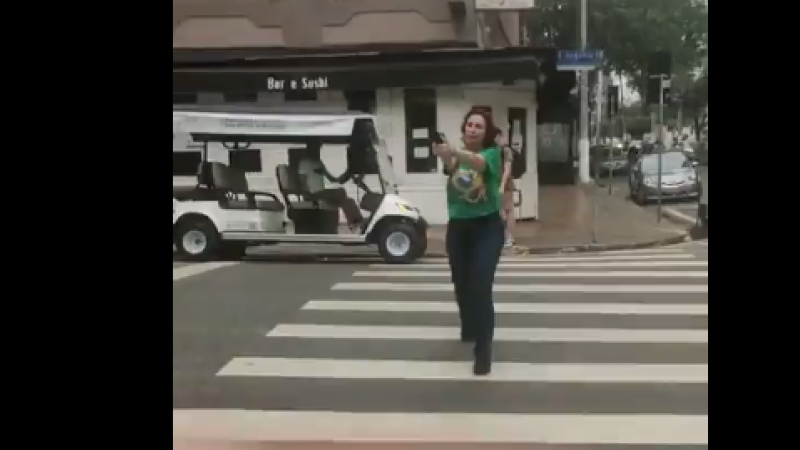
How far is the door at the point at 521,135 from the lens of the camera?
18.2 metres

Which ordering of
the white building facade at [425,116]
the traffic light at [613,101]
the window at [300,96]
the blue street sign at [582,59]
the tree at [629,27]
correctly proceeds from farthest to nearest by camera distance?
1. the tree at [629,27]
2. the traffic light at [613,101]
3. the window at [300,96]
4. the white building facade at [425,116]
5. the blue street sign at [582,59]

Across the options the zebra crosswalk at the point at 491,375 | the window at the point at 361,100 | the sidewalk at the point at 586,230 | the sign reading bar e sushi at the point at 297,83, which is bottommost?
the zebra crosswalk at the point at 491,375

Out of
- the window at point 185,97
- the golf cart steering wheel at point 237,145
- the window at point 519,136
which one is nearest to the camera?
the golf cart steering wheel at point 237,145

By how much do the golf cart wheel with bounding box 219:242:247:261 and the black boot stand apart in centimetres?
784

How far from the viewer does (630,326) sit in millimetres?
7871

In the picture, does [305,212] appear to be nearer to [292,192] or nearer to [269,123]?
[292,192]

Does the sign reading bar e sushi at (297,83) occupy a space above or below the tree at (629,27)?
below

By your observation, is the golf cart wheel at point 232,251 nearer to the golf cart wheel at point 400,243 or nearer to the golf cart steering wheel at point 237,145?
the golf cart steering wheel at point 237,145

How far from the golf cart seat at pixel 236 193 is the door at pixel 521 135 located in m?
6.44

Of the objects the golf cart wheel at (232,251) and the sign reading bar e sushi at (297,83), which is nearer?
the golf cart wheel at (232,251)

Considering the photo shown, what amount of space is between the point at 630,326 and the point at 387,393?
300 cm

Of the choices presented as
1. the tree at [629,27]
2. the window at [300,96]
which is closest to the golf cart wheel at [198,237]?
the window at [300,96]
